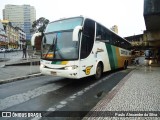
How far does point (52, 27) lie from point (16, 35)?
118 metres

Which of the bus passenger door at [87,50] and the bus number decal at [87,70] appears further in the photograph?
the bus number decal at [87,70]

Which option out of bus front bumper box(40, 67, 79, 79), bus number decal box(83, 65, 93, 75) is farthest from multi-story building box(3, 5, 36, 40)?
bus front bumper box(40, 67, 79, 79)

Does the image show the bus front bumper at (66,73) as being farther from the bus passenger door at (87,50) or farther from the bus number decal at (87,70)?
the bus number decal at (87,70)

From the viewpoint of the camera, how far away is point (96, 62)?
11.3 metres

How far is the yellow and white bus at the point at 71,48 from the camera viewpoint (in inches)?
360

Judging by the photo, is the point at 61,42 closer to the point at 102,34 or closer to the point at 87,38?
the point at 87,38

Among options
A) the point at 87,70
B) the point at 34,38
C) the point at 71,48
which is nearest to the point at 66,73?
the point at 71,48

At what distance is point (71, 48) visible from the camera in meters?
9.21

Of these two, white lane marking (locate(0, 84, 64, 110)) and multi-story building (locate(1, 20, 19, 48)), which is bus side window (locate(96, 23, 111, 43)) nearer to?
white lane marking (locate(0, 84, 64, 110))

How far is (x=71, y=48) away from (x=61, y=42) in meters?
0.60

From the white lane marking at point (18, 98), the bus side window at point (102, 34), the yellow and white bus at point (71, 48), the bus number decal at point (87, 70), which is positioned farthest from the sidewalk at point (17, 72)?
the bus side window at point (102, 34)

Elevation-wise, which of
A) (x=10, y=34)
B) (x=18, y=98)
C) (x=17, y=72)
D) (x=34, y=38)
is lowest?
(x=18, y=98)

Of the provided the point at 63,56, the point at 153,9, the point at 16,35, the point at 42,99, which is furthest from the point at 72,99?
the point at 16,35

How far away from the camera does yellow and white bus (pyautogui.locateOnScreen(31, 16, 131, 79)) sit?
30.0 feet
